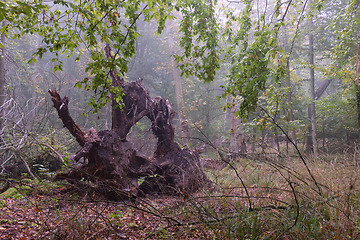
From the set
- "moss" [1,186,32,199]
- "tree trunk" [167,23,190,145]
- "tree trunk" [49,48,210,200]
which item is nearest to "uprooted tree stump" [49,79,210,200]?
"tree trunk" [49,48,210,200]

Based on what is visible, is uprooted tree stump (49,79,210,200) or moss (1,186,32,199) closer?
uprooted tree stump (49,79,210,200)

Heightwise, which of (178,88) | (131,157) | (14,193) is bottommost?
(14,193)

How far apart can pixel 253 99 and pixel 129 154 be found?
3398 mm

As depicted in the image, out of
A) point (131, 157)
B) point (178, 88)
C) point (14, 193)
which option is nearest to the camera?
point (14, 193)

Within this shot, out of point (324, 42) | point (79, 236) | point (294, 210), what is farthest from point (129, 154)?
point (324, 42)

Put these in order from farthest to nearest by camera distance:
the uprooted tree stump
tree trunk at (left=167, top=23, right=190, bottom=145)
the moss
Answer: tree trunk at (left=167, top=23, right=190, bottom=145) < the moss < the uprooted tree stump

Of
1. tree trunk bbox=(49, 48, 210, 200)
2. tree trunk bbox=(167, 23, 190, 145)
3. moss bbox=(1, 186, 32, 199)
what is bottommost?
moss bbox=(1, 186, 32, 199)

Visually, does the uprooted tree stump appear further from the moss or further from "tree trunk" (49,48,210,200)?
the moss

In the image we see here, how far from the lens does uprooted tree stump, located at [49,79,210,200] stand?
213 inches

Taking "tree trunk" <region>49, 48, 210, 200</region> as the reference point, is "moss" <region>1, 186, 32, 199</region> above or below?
below

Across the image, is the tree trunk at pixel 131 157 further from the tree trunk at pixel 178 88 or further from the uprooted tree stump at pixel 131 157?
the tree trunk at pixel 178 88

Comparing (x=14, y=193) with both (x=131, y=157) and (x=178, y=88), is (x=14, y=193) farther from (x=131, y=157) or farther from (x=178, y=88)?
(x=178, y=88)

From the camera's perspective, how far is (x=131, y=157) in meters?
6.19

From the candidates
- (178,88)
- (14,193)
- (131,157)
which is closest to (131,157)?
(131,157)
